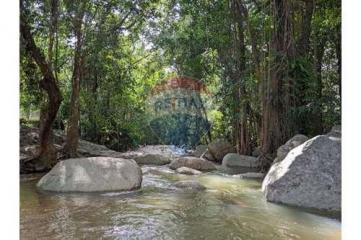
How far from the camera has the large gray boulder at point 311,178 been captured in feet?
13.2

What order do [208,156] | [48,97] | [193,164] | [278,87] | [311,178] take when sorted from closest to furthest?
1. [311,178]
2. [48,97]
3. [278,87]
4. [193,164]
5. [208,156]

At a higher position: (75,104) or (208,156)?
(75,104)

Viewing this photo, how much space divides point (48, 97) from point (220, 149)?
14.8 feet

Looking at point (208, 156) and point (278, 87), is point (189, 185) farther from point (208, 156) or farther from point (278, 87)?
point (208, 156)

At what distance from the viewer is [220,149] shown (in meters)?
9.84

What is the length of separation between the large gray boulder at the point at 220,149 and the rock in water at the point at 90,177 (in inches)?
190

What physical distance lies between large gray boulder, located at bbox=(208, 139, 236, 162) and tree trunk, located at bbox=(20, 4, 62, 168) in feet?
13.2

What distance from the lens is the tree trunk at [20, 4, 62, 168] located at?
5.83m

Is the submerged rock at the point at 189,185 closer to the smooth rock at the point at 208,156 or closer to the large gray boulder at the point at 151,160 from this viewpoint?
the large gray boulder at the point at 151,160

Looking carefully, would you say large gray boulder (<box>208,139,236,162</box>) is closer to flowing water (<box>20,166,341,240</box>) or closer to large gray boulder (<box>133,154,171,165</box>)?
large gray boulder (<box>133,154,171,165</box>)

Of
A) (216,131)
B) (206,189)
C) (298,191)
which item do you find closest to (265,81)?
(206,189)

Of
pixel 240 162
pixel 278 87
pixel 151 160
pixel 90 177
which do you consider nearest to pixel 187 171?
pixel 240 162

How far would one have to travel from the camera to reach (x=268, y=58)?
689cm

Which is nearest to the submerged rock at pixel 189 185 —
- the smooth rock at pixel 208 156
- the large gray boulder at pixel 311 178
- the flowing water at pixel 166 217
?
the flowing water at pixel 166 217
